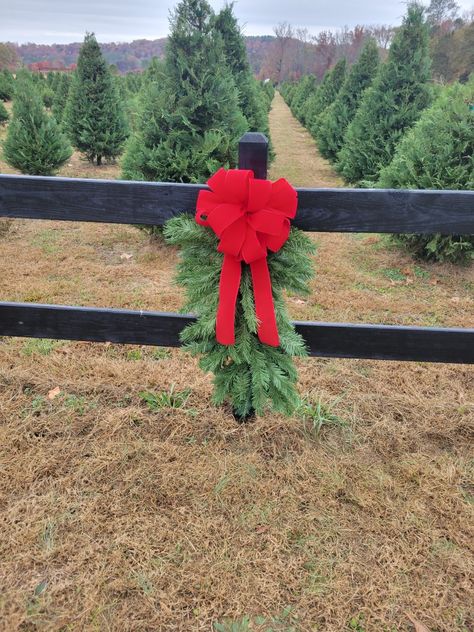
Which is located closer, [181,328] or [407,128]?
[181,328]

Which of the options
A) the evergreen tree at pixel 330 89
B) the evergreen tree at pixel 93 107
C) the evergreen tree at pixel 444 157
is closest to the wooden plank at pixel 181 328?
the evergreen tree at pixel 444 157

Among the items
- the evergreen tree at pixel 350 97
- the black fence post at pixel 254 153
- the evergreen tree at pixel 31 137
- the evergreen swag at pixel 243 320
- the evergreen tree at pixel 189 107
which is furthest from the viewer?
the evergreen tree at pixel 350 97

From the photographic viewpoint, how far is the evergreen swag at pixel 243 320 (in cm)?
199

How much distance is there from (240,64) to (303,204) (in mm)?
9835

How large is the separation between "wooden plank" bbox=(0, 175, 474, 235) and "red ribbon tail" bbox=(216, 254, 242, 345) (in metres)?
0.34

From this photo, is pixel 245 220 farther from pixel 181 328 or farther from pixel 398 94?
pixel 398 94

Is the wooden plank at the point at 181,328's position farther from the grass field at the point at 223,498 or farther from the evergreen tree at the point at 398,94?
the evergreen tree at the point at 398,94

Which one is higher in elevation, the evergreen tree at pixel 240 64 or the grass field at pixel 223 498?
the evergreen tree at pixel 240 64

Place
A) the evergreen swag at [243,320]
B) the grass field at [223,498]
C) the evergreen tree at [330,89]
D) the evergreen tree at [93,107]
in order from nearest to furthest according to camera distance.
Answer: the grass field at [223,498] < the evergreen swag at [243,320] < the evergreen tree at [93,107] < the evergreen tree at [330,89]

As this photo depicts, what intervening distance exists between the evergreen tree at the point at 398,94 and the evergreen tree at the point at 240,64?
241 centimetres

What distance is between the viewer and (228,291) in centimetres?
191

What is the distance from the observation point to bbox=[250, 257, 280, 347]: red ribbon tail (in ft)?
6.24

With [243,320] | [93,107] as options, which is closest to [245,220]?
[243,320]

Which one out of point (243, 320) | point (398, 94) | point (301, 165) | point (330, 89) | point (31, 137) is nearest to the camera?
point (243, 320)
